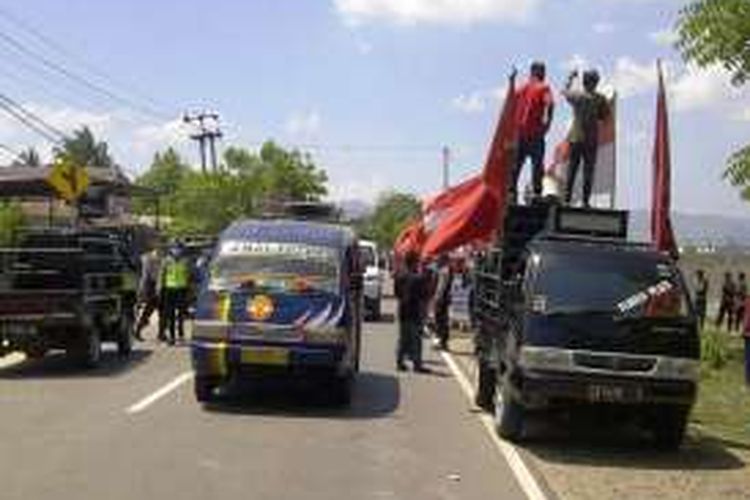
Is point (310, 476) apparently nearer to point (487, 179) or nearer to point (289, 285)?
point (289, 285)

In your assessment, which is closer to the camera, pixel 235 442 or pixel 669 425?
pixel 235 442

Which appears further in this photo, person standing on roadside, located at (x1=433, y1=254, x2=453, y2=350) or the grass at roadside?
person standing on roadside, located at (x1=433, y1=254, x2=453, y2=350)

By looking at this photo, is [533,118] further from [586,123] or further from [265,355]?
[265,355]

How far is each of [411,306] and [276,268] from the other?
5.37 meters

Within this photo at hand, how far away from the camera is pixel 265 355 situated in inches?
723

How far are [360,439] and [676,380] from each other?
3001 millimetres

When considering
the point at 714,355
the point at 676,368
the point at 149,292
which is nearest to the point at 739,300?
the point at 714,355

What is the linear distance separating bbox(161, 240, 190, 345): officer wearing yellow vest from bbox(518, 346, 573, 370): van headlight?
14034 mm

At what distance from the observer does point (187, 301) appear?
30.1m

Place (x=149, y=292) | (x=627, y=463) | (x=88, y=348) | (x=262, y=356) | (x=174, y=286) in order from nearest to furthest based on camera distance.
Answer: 1. (x=627, y=463)
2. (x=262, y=356)
3. (x=88, y=348)
4. (x=174, y=286)
5. (x=149, y=292)

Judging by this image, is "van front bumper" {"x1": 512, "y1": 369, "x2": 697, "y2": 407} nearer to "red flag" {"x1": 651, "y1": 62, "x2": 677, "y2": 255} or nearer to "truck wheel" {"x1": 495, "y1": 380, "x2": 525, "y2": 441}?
"truck wheel" {"x1": 495, "y1": 380, "x2": 525, "y2": 441}

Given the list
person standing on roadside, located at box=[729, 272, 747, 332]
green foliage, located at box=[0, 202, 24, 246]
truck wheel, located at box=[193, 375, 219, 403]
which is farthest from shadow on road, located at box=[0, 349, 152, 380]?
person standing on roadside, located at box=[729, 272, 747, 332]

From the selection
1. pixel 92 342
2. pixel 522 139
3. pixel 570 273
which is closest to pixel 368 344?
pixel 92 342

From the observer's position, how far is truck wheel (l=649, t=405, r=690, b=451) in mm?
15922
